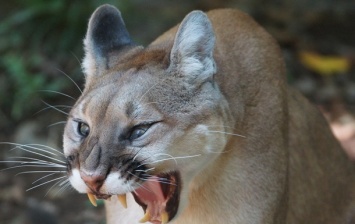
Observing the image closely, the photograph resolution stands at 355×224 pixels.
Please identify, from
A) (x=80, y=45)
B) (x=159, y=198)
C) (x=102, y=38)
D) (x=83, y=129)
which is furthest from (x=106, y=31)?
(x=80, y=45)

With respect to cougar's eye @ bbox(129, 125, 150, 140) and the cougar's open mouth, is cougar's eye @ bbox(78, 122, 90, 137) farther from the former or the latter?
the cougar's open mouth

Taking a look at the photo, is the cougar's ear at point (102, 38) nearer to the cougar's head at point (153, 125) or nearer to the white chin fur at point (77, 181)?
the cougar's head at point (153, 125)

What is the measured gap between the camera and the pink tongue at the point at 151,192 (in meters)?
4.95

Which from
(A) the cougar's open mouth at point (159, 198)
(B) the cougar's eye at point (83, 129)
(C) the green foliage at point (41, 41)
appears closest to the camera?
(B) the cougar's eye at point (83, 129)

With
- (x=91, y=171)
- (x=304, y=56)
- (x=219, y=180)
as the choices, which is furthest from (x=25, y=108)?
(x=91, y=171)

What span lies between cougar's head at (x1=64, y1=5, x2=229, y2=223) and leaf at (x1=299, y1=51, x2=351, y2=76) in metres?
4.77

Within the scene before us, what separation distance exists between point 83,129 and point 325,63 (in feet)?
17.8

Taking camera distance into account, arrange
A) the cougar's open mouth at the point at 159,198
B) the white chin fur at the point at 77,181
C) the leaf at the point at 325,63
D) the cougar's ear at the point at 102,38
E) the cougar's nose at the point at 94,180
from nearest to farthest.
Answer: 1. the cougar's nose at the point at 94,180
2. the white chin fur at the point at 77,181
3. the cougar's open mouth at the point at 159,198
4. the cougar's ear at the point at 102,38
5. the leaf at the point at 325,63

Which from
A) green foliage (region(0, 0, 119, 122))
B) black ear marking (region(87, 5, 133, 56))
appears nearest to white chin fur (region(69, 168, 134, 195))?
black ear marking (region(87, 5, 133, 56))

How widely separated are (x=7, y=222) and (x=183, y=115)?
3.47 meters

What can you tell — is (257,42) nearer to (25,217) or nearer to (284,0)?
(25,217)

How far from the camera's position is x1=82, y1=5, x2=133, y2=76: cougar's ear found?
17.6ft

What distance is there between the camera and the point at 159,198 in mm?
5023

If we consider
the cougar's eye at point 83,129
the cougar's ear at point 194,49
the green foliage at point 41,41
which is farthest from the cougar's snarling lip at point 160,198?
the green foliage at point 41,41
